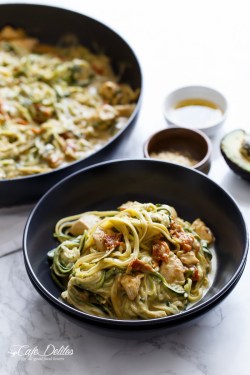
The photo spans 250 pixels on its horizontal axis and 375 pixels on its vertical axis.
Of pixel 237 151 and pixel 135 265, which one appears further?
pixel 237 151

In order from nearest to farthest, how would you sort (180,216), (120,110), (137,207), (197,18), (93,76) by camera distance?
(137,207), (180,216), (120,110), (93,76), (197,18)

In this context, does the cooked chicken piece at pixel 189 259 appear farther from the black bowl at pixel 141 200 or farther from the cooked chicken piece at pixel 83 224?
the cooked chicken piece at pixel 83 224

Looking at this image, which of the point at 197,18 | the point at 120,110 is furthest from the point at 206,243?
the point at 197,18

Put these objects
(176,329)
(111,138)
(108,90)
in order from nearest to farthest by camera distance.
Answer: (176,329), (111,138), (108,90)

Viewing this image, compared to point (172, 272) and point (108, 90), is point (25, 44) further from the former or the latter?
point (172, 272)

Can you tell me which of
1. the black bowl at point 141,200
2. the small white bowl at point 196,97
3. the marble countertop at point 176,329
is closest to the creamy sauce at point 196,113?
the small white bowl at point 196,97

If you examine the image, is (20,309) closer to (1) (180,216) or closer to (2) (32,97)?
(1) (180,216)

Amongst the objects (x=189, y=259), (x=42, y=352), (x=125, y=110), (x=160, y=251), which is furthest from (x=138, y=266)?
(x=125, y=110)
